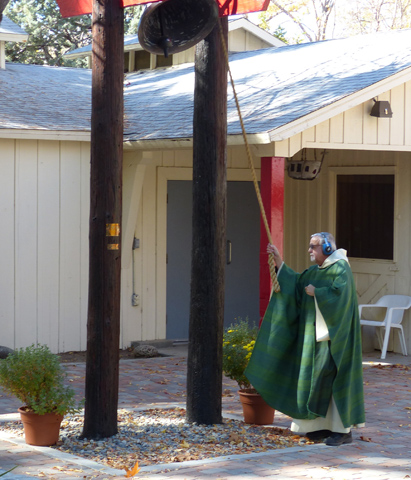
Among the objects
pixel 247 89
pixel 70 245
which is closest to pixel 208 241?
pixel 70 245

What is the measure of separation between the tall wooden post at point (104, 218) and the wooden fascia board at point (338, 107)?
265 cm

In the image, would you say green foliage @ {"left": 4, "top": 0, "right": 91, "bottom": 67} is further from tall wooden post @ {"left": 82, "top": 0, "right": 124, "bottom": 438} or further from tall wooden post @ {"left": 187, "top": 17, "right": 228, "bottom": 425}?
tall wooden post @ {"left": 82, "top": 0, "right": 124, "bottom": 438}

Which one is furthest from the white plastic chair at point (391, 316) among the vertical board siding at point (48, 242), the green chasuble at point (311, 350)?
the green chasuble at point (311, 350)

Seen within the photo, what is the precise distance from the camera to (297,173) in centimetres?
1233

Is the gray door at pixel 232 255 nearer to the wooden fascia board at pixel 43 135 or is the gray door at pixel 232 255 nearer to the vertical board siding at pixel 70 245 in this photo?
the vertical board siding at pixel 70 245

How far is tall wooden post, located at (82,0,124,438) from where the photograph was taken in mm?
7070

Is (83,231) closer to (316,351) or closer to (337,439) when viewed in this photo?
(316,351)

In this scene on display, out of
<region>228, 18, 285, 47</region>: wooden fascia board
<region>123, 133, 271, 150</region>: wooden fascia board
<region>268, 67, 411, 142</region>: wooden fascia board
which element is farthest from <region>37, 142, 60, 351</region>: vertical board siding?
<region>228, 18, 285, 47</region>: wooden fascia board

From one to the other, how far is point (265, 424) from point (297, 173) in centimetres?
530

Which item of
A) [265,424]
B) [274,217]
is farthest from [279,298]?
[274,217]

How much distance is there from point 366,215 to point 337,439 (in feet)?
20.3

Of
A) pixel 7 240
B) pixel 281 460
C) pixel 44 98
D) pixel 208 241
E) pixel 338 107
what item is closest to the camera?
pixel 281 460

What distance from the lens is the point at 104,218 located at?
7.07m

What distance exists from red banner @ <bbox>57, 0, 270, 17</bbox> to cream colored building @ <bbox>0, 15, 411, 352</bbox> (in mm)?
→ 1733
